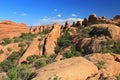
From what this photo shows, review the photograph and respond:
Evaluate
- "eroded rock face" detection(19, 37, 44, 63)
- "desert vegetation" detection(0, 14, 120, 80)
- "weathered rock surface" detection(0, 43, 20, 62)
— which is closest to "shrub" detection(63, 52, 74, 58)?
"desert vegetation" detection(0, 14, 120, 80)

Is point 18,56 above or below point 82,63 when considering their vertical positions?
→ below

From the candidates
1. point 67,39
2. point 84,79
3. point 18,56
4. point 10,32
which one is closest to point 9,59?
point 18,56

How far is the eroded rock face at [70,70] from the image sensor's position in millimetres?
23784

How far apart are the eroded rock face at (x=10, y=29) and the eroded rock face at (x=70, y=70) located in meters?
44.8

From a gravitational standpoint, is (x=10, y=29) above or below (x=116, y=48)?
above

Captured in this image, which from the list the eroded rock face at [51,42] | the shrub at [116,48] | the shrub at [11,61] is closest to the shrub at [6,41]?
the shrub at [11,61]

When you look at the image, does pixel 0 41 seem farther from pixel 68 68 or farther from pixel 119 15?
pixel 68 68

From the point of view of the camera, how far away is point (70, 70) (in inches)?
976

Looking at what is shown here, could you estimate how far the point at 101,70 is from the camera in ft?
92.3

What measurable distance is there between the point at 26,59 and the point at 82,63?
2199 centimetres

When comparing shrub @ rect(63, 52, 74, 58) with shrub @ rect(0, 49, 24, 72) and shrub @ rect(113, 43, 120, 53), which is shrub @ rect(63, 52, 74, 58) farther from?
shrub @ rect(0, 49, 24, 72)

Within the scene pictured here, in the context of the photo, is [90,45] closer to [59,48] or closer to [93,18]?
[59,48]

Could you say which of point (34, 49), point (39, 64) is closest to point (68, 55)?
point (39, 64)

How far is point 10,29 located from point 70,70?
53.8 metres
